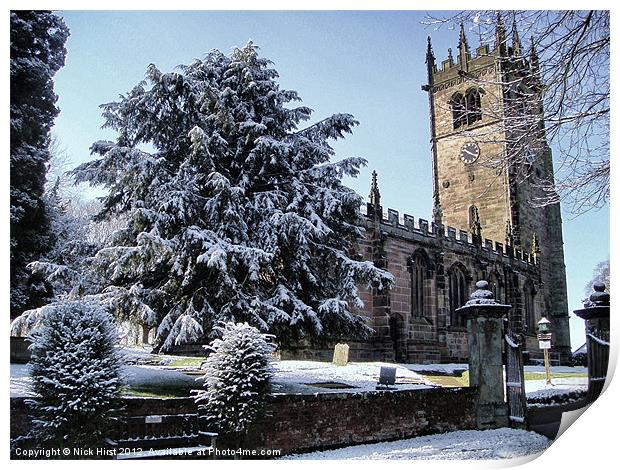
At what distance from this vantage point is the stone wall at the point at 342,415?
22.4 feet

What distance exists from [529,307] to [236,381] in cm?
808

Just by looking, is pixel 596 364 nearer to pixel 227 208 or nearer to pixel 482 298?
pixel 482 298

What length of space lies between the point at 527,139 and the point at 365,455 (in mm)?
4436

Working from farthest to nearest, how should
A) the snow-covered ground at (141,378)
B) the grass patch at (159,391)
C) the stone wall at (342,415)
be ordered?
the grass patch at (159,391)
the stone wall at (342,415)
the snow-covered ground at (141,378)

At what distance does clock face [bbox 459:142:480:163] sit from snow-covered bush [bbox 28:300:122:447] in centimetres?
692

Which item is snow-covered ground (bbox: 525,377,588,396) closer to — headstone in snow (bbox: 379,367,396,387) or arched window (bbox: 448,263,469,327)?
headstone in snow (bbox: 379,367,396,387)

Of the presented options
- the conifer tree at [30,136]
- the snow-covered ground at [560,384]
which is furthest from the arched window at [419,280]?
the conifer tree at [30,136]

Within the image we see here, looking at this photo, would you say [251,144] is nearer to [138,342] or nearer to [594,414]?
[138,342]

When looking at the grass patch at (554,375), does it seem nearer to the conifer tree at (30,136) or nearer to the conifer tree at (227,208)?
the conifer tree at (227,208)

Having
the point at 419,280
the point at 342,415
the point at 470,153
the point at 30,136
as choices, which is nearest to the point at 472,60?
the point at 470,153

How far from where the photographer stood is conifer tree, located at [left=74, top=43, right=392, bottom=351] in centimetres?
786

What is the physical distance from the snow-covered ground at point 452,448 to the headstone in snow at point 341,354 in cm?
149

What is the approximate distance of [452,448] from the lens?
782 centimetres

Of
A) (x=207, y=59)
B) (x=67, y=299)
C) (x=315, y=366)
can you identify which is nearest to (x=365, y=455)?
(x=315, y=366)
